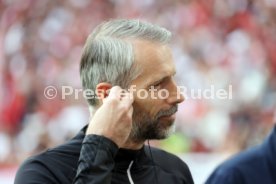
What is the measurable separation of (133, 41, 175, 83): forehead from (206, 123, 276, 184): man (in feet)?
1.01

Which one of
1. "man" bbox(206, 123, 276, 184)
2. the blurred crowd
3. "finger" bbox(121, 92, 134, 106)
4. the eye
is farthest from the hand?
the blurred crowd

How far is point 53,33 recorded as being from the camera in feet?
14.7

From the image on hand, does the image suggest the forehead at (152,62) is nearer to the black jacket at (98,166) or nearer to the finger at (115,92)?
the finger at (115,92)

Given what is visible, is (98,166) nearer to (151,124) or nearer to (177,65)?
(151,124)

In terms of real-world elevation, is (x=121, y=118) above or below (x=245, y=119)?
above

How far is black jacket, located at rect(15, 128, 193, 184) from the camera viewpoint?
1647 mm

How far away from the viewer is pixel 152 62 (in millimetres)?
1830

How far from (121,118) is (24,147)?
2.75 metres

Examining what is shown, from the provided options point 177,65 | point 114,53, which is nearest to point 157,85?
point 114,53

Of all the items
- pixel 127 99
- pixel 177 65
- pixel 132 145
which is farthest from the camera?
pixel 177 65

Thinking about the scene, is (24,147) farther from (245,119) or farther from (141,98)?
(141,98)

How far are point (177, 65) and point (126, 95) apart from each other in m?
2.66

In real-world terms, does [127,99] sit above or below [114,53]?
below

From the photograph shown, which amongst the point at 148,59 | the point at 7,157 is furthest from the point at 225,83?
the point at 148,59
